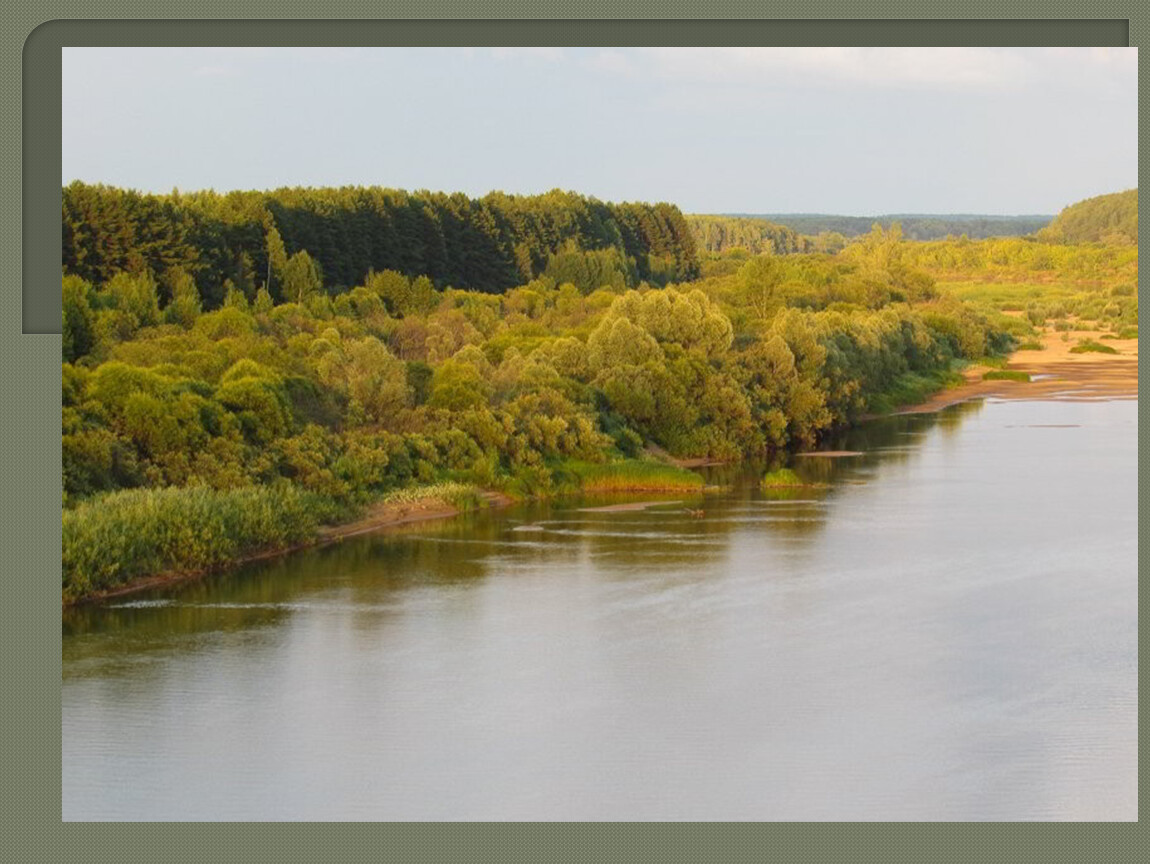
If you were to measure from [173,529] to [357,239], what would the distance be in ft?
79.1

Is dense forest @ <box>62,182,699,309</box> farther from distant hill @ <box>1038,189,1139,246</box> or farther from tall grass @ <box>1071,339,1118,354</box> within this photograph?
tall grass @ <box>1071,339,1118,354</box>

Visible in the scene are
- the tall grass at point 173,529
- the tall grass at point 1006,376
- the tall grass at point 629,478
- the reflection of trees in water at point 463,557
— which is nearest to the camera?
the reflection of trees in water at point 463,557

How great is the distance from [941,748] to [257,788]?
14.2 ft

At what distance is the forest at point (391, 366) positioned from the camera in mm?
17984

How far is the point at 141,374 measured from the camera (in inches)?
732

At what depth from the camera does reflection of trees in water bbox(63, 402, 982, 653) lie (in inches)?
598

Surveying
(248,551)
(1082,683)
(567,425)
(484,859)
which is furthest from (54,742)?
(567,425)

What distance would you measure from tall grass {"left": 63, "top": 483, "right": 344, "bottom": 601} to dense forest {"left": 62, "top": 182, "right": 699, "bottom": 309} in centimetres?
1013

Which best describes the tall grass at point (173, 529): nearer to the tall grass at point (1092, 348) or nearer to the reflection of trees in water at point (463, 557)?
the reflection of trees in water at point (463, 557)

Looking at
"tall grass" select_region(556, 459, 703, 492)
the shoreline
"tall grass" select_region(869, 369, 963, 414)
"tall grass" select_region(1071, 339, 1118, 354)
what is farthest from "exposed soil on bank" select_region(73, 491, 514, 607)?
"tall grass" select_region(1071, 339, 1118, 354)

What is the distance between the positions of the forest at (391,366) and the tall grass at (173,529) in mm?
28

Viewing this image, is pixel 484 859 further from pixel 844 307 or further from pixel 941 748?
pixel 844 307

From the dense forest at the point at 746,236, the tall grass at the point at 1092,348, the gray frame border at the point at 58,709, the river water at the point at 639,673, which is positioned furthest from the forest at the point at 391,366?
the dense forest at the point at 746,236

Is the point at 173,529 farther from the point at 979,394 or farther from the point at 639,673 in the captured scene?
the point at 979,394
